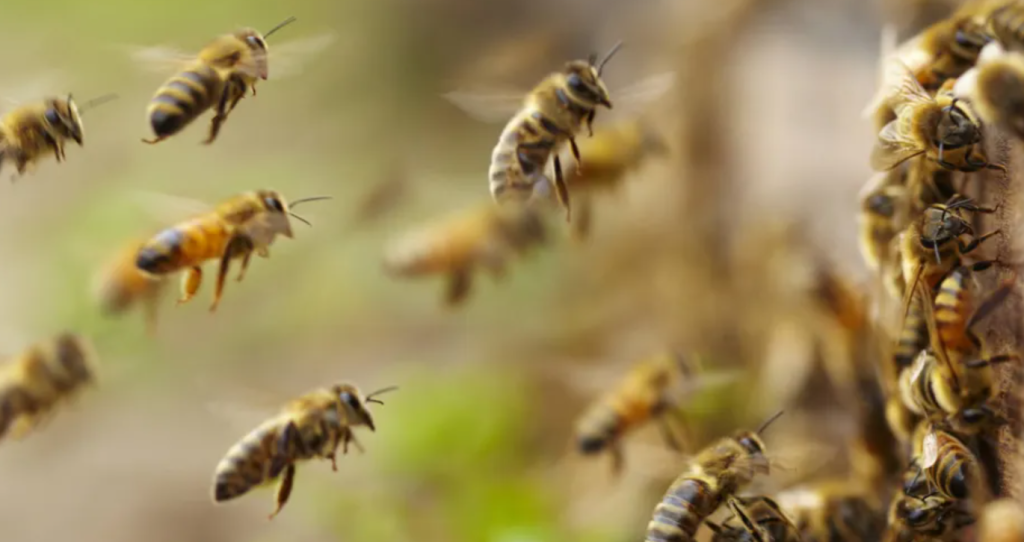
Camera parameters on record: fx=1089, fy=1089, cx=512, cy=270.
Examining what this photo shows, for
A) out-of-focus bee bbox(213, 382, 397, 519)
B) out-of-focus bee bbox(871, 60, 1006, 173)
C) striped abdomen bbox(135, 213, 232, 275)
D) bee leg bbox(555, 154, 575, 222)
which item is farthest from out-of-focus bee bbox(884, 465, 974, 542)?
striped abdomen bbox(135, 213, 232, 275)

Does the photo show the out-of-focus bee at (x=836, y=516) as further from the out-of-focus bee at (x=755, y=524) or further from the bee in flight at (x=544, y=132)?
the bee in flight at (x=544, y=132)

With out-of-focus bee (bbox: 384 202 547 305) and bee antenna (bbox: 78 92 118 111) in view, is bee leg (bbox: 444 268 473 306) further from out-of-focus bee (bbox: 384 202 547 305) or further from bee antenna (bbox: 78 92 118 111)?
bee antenna (bbox: 78 92 118 111)

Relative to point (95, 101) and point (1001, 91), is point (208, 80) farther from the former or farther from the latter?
point (1001, 91)

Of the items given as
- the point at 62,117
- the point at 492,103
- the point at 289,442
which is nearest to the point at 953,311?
the point at 492,103

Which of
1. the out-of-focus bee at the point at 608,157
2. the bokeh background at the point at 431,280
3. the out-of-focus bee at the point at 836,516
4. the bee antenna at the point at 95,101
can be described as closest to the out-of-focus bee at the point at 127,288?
the bokeh background at the point at 431,280

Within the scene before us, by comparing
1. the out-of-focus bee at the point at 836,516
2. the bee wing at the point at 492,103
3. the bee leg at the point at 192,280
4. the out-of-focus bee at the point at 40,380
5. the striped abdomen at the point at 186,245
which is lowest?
the out-of-focus bee at the point at 836,516
